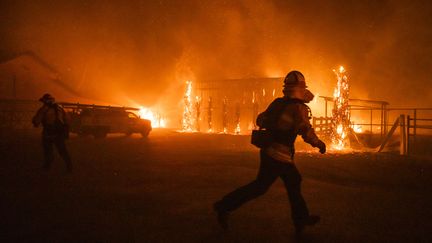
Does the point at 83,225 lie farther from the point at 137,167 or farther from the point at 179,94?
the point at 179,94

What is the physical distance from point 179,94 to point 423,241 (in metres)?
38.6

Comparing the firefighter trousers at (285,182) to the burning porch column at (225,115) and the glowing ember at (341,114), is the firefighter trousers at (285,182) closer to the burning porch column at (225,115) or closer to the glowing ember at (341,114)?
the glowing ember at (341,114)

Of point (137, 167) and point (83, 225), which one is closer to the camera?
point (83, 225)

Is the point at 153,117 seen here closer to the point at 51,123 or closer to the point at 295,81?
the point at 51,123

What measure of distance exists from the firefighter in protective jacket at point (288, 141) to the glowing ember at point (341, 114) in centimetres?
1306

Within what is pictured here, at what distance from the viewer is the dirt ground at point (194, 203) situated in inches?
173

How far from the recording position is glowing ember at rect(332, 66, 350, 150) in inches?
661

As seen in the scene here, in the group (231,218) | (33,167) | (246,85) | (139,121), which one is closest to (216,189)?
(231,218)

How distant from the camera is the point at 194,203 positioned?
589 cm

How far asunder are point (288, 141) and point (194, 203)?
2.23m

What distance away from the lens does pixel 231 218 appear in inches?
199

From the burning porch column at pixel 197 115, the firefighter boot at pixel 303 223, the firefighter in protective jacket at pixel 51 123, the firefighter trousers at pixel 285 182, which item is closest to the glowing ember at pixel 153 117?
the burning porch column at pixel 197 115

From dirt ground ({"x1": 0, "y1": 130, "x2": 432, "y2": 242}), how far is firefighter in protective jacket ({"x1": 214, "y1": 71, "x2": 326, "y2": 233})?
412 mm

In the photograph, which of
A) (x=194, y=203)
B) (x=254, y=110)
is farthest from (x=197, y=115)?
(x=194, y=203)
